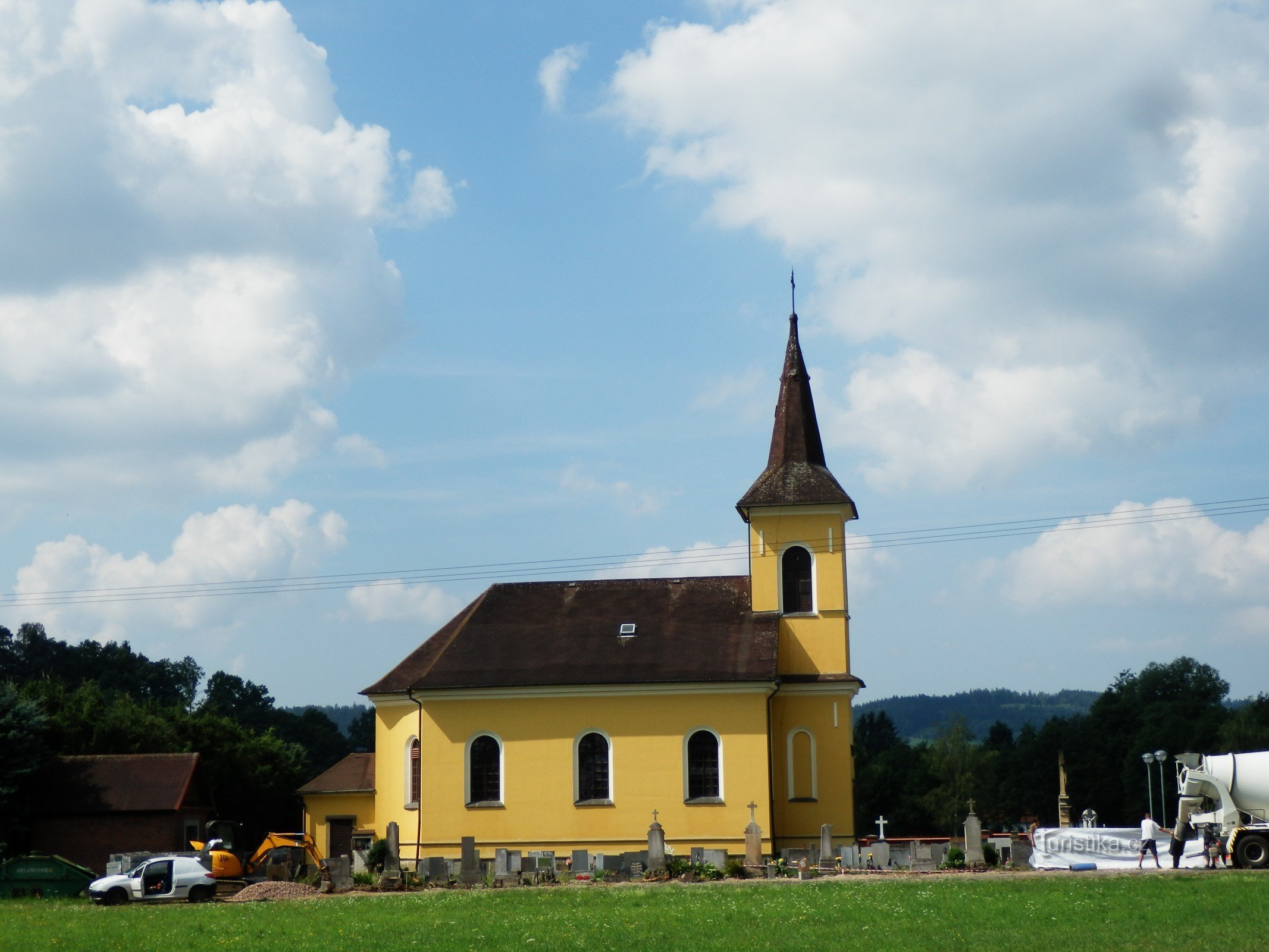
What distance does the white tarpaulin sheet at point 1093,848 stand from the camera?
111 ft

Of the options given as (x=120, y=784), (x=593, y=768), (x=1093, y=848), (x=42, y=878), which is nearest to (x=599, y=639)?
(x=593, y=768)

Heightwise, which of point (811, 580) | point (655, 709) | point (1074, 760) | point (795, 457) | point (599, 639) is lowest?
point (1074, 760)

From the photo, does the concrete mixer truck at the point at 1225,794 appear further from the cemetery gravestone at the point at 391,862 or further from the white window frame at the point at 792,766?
the cemetery gravestone at the point at 391,862

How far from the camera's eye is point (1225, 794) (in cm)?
Answer: 3372

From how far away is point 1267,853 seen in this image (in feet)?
103

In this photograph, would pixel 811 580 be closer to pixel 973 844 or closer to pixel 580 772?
pixel 580 772

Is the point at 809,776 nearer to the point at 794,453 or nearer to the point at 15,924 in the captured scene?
the point at 794,453

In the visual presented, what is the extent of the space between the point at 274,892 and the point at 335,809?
16.3 m

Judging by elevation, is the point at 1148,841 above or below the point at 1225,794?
below

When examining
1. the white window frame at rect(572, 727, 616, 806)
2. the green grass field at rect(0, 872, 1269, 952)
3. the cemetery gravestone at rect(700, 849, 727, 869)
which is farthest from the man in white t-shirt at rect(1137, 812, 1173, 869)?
the white window frame at rect(572, 727, 616, 806)

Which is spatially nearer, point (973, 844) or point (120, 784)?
point (973, 844)

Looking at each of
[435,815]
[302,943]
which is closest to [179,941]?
[302,943]

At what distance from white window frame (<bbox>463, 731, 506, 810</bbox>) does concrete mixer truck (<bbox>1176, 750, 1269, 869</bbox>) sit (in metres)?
19.5

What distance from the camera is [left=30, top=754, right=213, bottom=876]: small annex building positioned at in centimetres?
4666
